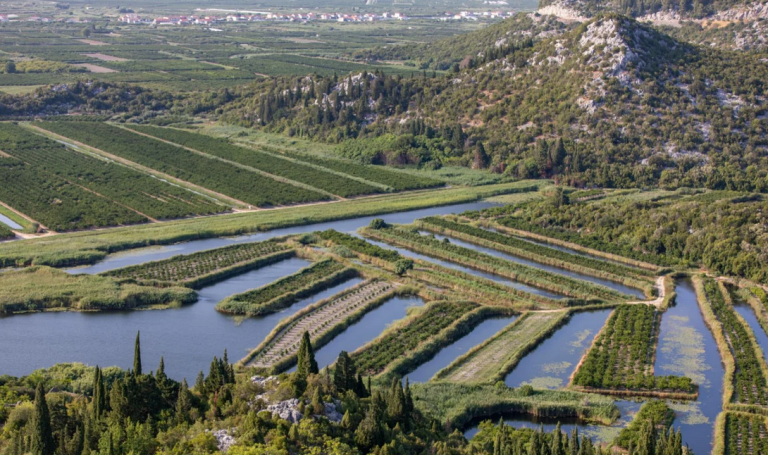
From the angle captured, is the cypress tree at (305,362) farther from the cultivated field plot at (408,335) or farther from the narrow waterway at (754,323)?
the narrow waterway at (754,323)

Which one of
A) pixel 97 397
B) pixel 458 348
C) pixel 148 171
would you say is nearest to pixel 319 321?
pixel 458 348

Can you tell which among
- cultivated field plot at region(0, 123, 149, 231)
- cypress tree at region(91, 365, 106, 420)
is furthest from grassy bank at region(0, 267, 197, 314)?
cypress tree at region(91, 365, 106, 420)

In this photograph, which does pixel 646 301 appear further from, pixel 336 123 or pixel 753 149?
pixel 336 123

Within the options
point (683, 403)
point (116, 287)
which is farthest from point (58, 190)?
point (683, 403)

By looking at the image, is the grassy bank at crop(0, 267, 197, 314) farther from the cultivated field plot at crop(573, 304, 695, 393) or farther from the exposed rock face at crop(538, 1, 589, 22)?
the exposed rock face at crop(538, 1, 589, 22)

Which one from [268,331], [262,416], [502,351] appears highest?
[262,416]

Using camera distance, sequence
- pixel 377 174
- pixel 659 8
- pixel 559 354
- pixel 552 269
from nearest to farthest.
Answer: pixel 559 354 < pixel 552 269 < pixel 377 174 < pixel 659 8

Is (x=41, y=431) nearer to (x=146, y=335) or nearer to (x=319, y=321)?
(x=146, y=335)

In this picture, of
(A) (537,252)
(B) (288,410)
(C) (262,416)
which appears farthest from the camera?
(A) (537,252)
